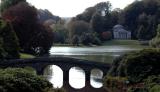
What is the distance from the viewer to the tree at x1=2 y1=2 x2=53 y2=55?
80.0 metres

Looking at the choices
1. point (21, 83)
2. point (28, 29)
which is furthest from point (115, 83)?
point (28, 29)

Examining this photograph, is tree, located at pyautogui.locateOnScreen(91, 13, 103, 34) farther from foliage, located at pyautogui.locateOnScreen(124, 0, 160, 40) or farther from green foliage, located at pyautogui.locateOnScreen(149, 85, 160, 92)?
green foliage, located at pyautogui.locateOnScreen(149, 85, 160, 92)

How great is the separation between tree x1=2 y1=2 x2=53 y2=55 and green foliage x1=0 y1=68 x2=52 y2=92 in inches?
1758

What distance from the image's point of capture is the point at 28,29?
80.8 meters

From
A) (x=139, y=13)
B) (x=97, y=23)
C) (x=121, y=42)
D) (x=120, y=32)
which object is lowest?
(x=121, y=42)

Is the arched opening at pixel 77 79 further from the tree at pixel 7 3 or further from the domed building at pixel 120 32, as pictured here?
the domed building at pixel 120 32

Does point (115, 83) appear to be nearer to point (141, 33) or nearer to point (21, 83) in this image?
point (21, 83)

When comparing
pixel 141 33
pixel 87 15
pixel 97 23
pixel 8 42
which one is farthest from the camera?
pixel 87 15

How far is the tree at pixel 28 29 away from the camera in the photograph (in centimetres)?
8000

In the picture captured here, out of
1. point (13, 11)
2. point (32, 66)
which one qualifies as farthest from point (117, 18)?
point (32, 66)

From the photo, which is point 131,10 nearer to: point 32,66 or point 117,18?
point 117,18

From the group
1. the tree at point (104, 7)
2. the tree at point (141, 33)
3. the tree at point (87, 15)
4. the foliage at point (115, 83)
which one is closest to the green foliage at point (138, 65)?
the foliage at point (115, 83)

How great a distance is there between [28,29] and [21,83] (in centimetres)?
4960

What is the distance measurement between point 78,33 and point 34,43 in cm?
6403
